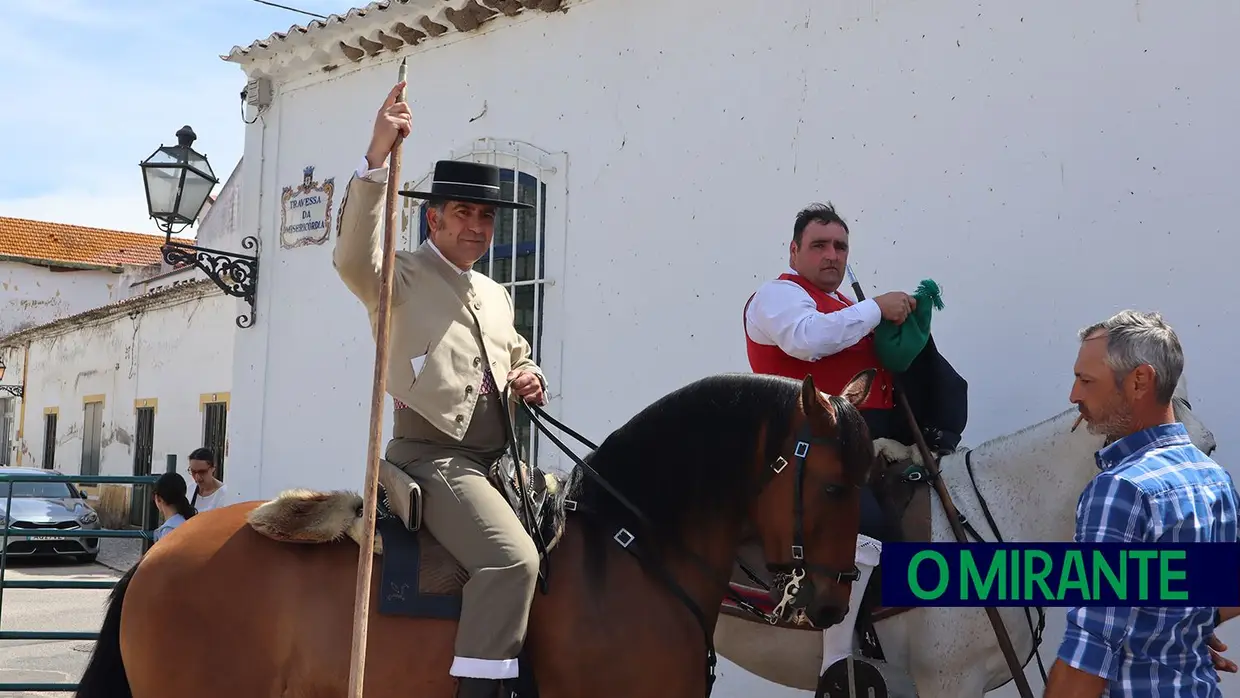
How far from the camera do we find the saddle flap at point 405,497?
3.05 metres

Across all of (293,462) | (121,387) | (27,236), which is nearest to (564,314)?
(293,462)

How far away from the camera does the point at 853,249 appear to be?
5645 mm

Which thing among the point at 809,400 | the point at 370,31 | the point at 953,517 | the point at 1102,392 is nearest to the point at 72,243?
the point at 370,31

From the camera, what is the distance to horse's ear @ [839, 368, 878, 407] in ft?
11.3

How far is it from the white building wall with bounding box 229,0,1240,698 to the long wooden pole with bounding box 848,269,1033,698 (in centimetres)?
102

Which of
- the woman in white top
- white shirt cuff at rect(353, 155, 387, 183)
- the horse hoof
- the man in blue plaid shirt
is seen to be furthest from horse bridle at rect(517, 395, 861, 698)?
the woman in white top

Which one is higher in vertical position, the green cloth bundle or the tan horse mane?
the green cloth bundle

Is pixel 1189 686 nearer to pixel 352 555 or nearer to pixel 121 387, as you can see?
pixel 352 555

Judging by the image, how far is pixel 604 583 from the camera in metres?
3.12

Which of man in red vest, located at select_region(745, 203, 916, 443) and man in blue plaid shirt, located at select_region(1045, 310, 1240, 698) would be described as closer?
man in blue plaid shirt, located at select_region(1045, 310, 1240, 698)

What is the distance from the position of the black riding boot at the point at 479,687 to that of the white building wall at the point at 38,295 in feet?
95.5

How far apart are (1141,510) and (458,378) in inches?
71.0

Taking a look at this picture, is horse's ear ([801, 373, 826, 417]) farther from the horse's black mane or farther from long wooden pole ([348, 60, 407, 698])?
long wooden pole ([348, 60, 407, 698])

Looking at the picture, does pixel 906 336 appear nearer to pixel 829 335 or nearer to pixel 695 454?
pixel 829 335
